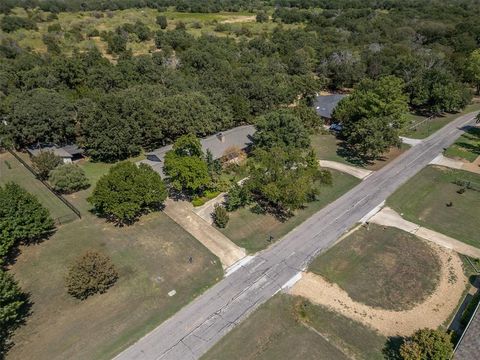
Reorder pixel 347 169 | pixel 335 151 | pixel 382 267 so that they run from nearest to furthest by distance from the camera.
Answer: pixel 382 267 → pixel 347 169 → pixel 335 151

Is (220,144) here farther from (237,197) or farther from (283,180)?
(283,180)

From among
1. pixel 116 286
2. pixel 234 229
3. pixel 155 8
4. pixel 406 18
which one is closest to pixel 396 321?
pixel 234 229

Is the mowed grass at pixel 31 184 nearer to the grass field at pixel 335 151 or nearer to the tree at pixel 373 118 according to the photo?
the grass field at pixel 335 151

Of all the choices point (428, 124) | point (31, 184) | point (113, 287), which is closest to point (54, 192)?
point (31, 184)

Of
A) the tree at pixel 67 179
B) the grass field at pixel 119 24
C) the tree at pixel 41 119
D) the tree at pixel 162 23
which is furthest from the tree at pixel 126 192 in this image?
the tree at pixel 162 23

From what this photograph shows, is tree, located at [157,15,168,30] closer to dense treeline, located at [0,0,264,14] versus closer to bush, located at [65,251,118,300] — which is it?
dense treeline, located at [0,0,264,14]

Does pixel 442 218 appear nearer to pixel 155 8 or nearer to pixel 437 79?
pixel 437 79

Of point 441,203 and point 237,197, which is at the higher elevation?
point 237,197
